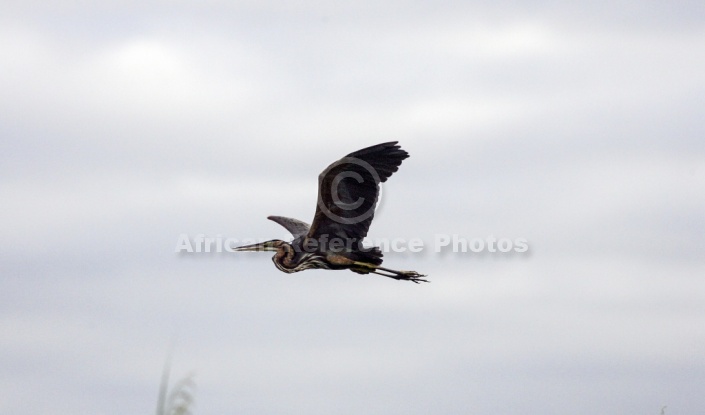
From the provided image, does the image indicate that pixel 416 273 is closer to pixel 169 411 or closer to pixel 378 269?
pixel 378 269

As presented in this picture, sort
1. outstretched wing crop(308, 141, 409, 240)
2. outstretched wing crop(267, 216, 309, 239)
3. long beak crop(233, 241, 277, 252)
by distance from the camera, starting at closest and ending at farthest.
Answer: outstretched wing crop(308, 141, 409, 240) < long beak crop(233, 241, 277, 252) < outstretched wing crop(267, 216, 309, 239)

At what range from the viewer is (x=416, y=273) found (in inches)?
675

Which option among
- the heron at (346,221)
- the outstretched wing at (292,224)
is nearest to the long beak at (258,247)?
the heron at (346,221)

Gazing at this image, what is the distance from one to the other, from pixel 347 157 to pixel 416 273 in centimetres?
294

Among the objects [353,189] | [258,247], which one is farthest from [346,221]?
[258,247]

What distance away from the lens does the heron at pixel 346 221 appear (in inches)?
616

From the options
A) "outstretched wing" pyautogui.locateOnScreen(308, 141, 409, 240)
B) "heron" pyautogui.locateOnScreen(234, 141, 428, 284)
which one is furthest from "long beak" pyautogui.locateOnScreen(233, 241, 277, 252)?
"outstretched wing" pyautogui.locateOnScreen(308, 141, 409, 240)

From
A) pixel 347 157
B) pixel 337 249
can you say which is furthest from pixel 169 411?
pixel 337 249

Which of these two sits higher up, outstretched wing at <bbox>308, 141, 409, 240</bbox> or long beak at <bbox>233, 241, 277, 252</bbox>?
outstretched wing at <bbox>308, 141, 409, 240</bbox>

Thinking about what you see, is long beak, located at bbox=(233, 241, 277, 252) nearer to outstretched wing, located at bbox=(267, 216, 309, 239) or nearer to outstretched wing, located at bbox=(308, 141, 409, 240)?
outstretched wing, located at bbox=(267, 216, 309, 239)

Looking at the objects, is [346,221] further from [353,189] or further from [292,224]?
[292,224]

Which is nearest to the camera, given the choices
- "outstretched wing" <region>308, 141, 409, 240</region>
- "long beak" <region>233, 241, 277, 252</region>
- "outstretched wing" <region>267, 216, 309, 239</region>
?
"outstretched wing" <region>308, 141, 409, 240</region>

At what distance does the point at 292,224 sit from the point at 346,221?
88.0 inches

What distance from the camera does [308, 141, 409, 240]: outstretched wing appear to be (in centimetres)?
1550
